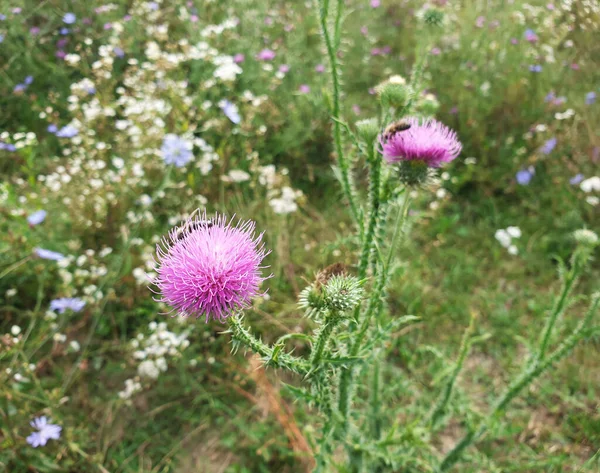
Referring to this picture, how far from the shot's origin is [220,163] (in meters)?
3.06

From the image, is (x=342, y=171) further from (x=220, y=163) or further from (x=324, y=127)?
(x=324, y=127)

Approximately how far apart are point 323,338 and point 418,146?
683mm

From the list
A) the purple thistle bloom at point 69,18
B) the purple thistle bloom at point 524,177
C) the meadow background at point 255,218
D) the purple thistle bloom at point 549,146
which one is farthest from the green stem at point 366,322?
the purple thistle bloom at point 69,18

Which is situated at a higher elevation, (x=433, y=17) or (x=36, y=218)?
(x=433, y=17)

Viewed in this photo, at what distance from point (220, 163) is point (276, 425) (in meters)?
1.73

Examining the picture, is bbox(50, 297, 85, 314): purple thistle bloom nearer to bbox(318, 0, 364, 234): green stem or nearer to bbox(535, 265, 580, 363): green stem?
bbox(318, 0, 364, 234): green stem

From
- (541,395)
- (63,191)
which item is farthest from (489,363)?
(63,191)

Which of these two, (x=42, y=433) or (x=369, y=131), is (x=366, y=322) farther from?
(x=42, y=433)

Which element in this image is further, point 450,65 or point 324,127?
point 450,65

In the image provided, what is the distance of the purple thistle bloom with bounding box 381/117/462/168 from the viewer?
54.9 inches

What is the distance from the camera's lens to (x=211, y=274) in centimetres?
109

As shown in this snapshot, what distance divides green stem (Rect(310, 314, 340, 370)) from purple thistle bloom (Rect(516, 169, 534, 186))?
294cm

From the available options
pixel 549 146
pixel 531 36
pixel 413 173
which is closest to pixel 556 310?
pixel 413 173

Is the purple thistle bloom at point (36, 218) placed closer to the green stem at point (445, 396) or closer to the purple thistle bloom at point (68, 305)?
the purple thistle bloom at point (68, 305)
